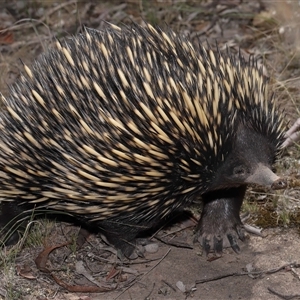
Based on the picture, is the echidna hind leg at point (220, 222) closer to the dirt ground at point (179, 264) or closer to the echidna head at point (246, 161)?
the dirt ground at point (179, 264)

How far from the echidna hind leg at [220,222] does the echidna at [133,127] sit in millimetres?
234

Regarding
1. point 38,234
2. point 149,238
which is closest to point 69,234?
point 38,234

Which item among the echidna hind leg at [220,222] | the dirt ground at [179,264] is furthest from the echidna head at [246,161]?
the dirt ground at [179,264]

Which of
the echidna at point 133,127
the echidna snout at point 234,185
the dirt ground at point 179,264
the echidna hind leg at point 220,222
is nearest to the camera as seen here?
the echidna at point 133,127

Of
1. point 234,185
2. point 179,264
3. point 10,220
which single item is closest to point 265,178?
point 234,185

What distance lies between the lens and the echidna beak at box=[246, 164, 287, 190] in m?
3.60

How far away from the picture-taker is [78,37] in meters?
4.02

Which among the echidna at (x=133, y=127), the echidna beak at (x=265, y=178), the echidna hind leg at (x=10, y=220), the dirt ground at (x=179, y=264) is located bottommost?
the dirt ground at (x=179, y=264)

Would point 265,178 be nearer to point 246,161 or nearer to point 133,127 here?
point 246,161

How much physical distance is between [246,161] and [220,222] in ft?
2.42

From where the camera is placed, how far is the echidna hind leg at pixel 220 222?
4.26 meters

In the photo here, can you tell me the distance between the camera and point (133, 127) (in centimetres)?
357

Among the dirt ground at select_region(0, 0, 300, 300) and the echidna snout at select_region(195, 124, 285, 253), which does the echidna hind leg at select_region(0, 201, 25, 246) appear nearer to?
the dirt ground at select_region(0, 0, 300, 300)

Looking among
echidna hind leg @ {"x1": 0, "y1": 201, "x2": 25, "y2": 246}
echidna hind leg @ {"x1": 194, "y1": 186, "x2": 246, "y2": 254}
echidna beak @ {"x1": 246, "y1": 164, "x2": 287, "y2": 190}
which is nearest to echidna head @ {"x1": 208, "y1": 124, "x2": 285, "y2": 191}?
echidna beak @ {"x1": 246, "y1": 164, "x2": 287, "y2": 190}
